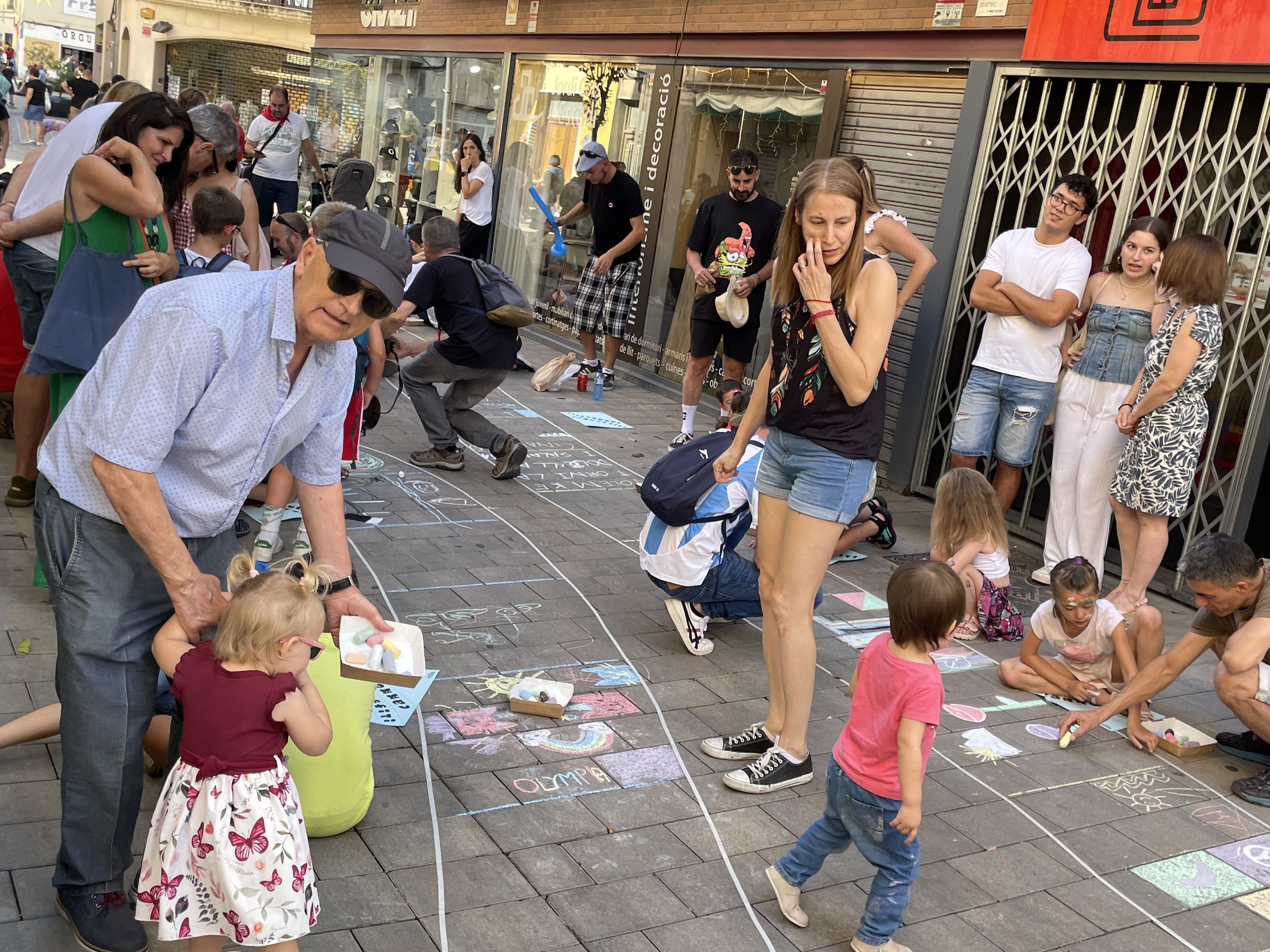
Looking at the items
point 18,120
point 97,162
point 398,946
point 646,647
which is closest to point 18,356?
point 97,162

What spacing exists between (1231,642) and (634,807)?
93.4 inches

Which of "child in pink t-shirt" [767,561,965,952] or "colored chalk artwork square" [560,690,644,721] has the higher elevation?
"child in pink t-shirt" [767,561,965,952]

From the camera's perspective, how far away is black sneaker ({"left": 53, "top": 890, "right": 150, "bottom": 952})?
2.72 metres

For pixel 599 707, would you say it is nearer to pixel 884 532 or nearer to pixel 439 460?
pixel 884 532

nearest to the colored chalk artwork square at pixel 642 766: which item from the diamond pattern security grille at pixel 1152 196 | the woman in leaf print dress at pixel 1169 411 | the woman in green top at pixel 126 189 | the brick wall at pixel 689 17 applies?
the woman in green top at pixel 126 189

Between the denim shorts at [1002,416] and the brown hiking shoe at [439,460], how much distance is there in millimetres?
3059

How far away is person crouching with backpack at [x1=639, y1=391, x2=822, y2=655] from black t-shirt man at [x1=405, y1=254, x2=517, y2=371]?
232cm

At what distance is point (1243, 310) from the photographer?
651 centimetres

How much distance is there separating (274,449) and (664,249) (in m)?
8.43

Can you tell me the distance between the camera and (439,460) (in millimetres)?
7344

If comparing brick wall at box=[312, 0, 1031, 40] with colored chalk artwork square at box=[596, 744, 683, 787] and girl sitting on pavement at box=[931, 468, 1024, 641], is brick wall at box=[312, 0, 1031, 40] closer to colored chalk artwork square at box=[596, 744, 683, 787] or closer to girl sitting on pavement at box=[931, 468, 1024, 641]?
girl sitting on pavement at box=[931, 468, 1024, 641]

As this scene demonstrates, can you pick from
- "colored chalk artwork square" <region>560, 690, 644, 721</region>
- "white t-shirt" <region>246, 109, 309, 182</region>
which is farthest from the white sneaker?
"white t-shirt" <region>246, 109, 309, 182</region>

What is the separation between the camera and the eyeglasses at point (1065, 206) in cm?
645

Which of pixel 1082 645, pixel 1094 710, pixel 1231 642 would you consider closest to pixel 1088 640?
pixel 1082 645
